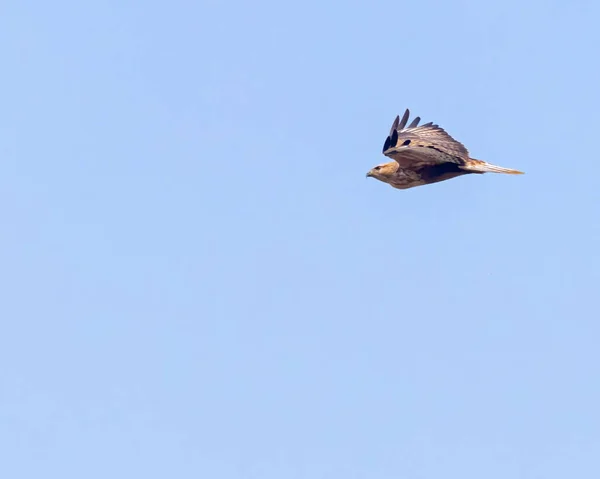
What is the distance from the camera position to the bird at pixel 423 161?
25.0 meters

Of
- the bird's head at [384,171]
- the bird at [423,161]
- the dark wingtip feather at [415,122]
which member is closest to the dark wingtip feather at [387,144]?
the bird at [423,161]

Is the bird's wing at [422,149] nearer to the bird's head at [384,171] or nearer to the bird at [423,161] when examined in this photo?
the bird at [423,161]

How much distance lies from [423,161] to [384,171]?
180cm

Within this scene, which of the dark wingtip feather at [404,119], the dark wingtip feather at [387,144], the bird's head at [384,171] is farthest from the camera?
the dark wingtip feather at [404,119]

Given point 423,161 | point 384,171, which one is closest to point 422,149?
point 423,161

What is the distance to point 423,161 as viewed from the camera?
25.9 metres

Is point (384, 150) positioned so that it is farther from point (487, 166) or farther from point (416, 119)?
point (416, 119)

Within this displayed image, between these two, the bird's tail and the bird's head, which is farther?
the bird's head

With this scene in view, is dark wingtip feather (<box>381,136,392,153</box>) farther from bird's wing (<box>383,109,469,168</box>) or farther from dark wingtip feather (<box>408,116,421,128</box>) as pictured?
dark wingtip feather (<box>408,116,421,128</box>)

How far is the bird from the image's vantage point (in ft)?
82.2

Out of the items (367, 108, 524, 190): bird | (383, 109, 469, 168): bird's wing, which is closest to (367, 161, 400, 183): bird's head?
(367, 108, 524, 190): bird

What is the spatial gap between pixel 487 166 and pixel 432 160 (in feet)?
4.46

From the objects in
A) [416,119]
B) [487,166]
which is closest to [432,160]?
[487,166]

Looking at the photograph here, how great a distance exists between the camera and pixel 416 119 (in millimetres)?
29875
